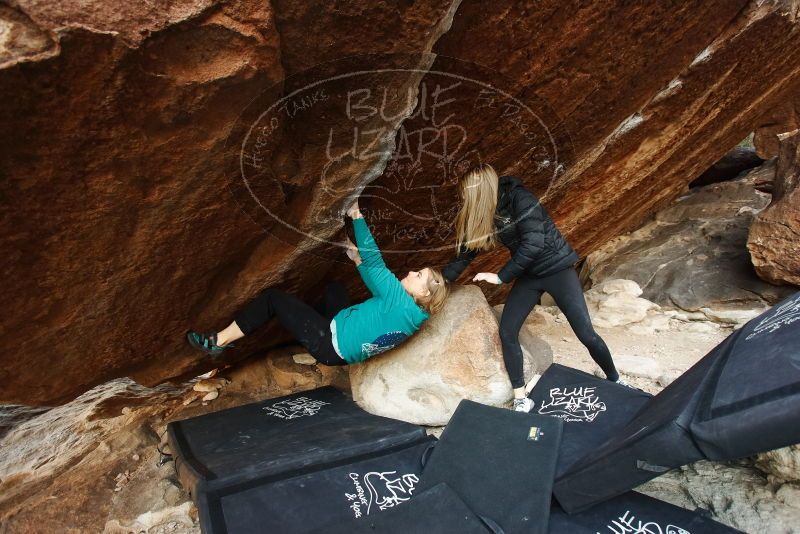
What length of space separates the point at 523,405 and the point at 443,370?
50cm

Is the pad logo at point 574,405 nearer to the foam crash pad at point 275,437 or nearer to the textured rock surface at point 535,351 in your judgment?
the textured rock surface at point 535,351

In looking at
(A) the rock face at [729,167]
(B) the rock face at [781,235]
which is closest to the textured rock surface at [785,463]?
(B) the rock face at [781,235]

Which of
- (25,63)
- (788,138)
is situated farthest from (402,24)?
(788,138)

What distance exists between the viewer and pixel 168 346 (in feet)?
9.91

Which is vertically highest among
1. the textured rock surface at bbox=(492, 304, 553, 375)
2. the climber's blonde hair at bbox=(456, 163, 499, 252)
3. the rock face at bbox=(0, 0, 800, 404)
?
the rock face at bbox=(0, 0, 800, 404)

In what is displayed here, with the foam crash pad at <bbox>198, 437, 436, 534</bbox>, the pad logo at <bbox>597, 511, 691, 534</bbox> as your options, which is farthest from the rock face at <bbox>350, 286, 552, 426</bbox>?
the pad logo at <bbox>597, 511, 691, 534</bbox>

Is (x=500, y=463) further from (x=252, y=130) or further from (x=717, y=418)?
(x=252, y=130)

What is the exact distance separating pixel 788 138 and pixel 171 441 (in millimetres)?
6216

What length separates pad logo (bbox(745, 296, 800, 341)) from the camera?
2033mm

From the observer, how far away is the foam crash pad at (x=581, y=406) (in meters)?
2.42

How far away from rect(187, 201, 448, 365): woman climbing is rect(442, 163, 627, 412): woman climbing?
237 mm

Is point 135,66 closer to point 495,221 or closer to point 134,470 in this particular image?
point 495,221

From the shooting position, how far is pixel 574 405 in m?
2.80

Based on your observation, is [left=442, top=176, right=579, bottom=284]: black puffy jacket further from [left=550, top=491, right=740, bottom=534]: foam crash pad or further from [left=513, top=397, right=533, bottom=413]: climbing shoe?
[left=550, top=491, right=740, bottom=534]: foam crash pad
